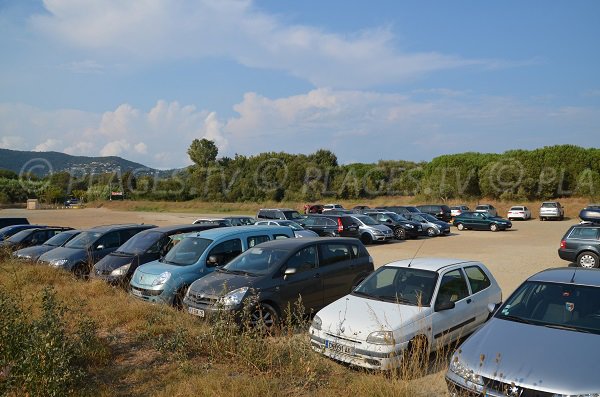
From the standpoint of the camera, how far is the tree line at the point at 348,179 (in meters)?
58.8

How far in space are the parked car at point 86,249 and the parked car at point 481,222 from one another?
24993 millimetres

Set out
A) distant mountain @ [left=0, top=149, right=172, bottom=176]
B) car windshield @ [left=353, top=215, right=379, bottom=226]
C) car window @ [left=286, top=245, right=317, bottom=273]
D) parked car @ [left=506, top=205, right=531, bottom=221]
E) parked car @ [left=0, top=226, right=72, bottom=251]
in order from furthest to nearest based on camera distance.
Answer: distant mountain @ [left=0, top=149, right=172, bottom=176]
parked car @ [left=506, top=205, right=531, bottom=221]
car windshield @ [left=353, top=215, right=379, bottom=226]
parked car @ [left=0, top=226, right=72, bottom=251]
car window @ [left=286, top=245, right=317, bottom=273]

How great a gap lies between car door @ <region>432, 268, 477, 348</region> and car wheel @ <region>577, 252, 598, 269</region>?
30.7 ft

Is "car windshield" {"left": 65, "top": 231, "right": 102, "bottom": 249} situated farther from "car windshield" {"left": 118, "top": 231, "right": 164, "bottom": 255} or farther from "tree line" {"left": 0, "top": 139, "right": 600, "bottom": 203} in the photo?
"tree line" {"left": 0, "top": 139, "right": 600, "bottom": 203}

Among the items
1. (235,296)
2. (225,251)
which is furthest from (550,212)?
(235,296)

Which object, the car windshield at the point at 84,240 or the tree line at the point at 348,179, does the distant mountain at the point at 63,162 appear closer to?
the tree line at the point at 348,179

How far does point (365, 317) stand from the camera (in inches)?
242

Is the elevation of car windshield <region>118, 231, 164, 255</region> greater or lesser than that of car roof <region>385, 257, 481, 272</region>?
lesser

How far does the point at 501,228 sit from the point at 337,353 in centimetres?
2911

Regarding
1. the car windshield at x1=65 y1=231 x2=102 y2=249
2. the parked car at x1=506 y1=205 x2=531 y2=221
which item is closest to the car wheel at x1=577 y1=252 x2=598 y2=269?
the car windshield at x1=65 y1=231 x2=102 y2=249

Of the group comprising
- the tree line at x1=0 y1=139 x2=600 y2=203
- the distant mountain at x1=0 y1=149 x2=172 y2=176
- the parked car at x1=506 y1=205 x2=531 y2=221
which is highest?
the distant mountain at x1=0 y1=149 x2=172 y2=176

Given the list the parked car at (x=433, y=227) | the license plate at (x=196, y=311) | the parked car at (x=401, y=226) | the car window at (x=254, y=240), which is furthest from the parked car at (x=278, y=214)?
the license plate at (x=196, y=311)

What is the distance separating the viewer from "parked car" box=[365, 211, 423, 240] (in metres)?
26.5

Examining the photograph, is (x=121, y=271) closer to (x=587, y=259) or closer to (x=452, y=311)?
(x=452, y=311)
